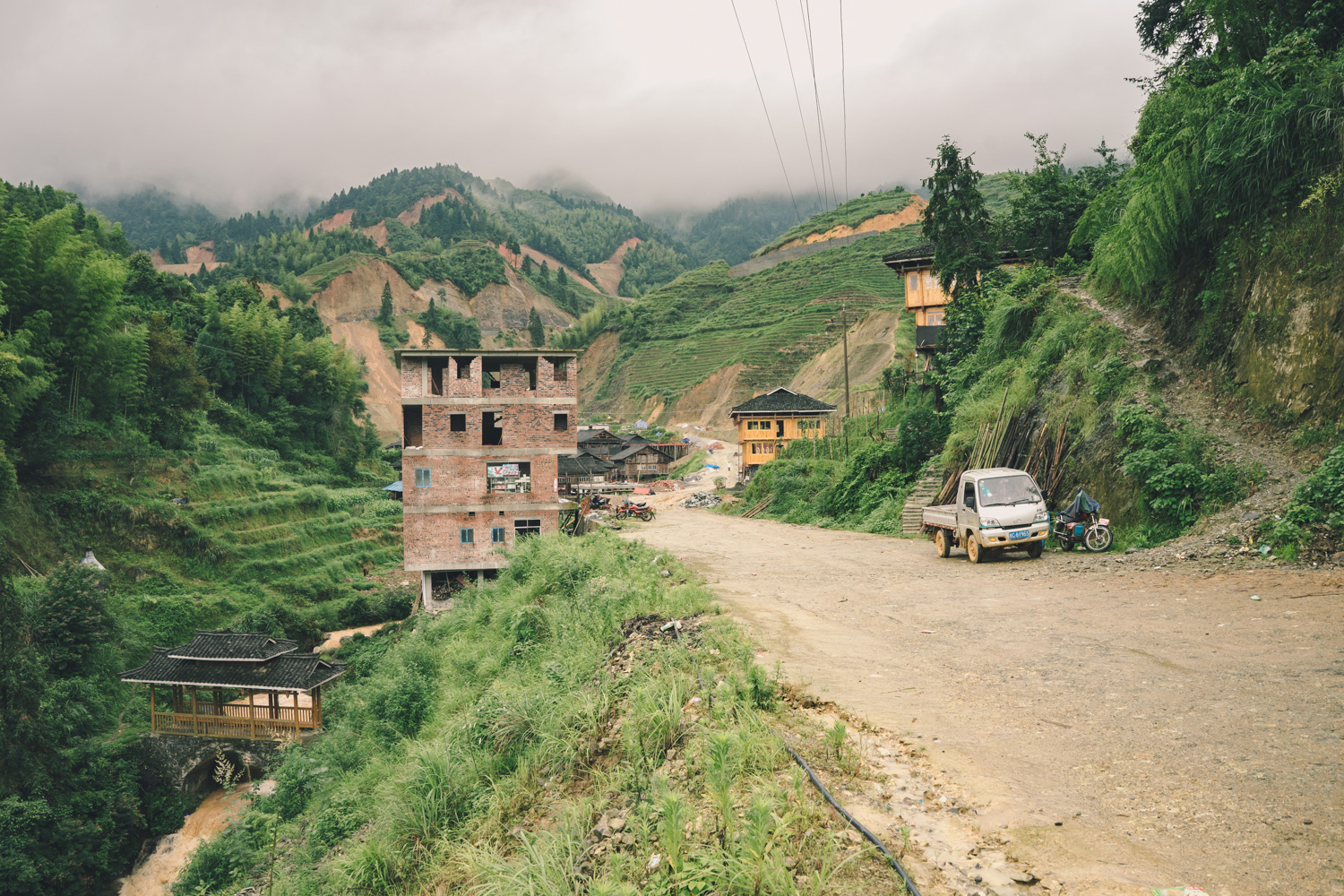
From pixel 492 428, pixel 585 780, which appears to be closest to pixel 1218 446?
pixel 585 780

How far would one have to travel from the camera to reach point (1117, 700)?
19.2ft

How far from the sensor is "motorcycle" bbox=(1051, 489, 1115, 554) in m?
12.8

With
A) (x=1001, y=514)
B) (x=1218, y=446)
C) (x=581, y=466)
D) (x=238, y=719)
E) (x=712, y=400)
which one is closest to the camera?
(x=1218, y=446)

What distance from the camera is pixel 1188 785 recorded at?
173 inches

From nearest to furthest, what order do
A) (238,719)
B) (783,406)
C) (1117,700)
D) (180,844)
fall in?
(1117,700), (180,844), (238,719), (783,406)

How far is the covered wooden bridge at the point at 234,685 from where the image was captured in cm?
2288

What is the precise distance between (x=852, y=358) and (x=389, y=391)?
7278 cm

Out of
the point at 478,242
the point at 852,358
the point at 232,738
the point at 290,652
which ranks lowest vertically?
the point at 232,738

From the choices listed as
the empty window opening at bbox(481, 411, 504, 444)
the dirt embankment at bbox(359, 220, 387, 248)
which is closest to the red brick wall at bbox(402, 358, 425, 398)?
the empty window opening at bbox(481, 411, 504, 444)

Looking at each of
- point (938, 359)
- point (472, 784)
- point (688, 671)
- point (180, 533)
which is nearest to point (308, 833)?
point (472, 784)

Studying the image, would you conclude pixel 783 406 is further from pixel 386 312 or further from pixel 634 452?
pixel 386 312

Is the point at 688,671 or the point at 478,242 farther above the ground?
the point at 478,242

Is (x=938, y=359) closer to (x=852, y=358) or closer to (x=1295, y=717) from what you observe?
(x=1295, y=717)

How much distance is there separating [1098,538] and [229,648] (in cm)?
2450
